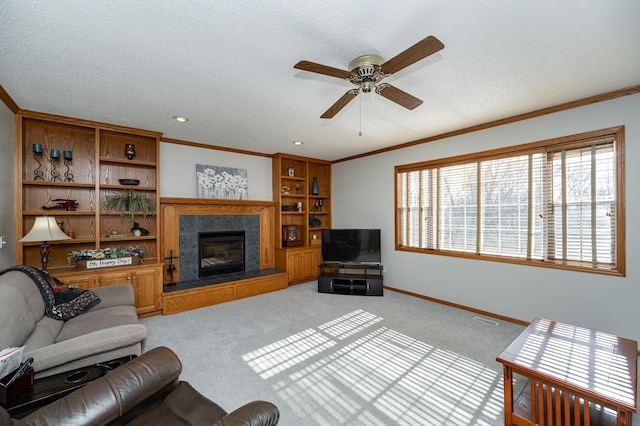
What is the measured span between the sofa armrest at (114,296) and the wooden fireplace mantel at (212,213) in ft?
4.36

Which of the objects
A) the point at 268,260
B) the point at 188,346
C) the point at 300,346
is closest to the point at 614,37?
the point at 300,346

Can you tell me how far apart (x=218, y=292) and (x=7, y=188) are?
2.69 meters

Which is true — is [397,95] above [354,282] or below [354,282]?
above

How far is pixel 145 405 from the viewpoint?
4.69 feet

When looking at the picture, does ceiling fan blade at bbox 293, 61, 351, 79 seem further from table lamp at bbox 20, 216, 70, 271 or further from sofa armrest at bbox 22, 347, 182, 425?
table lamp at bbox 20, 216, 70, 271

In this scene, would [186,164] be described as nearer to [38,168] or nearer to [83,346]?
[38,168]

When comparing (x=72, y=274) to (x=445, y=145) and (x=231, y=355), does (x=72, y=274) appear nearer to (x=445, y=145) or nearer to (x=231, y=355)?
(x=231, y=355)

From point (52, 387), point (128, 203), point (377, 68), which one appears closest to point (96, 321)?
point (52, 387)

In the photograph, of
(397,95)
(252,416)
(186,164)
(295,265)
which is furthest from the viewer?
(295,265)

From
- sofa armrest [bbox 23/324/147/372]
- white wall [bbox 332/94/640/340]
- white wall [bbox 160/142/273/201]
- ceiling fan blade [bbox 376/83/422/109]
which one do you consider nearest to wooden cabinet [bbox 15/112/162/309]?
white wall [bbox 160/142/273/201]

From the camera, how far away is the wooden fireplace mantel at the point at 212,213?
14.1 ft

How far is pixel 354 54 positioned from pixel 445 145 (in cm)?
277

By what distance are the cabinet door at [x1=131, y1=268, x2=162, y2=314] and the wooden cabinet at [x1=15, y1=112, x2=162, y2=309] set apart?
0.11m

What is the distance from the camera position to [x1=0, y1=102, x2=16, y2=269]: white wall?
8.72 ft
